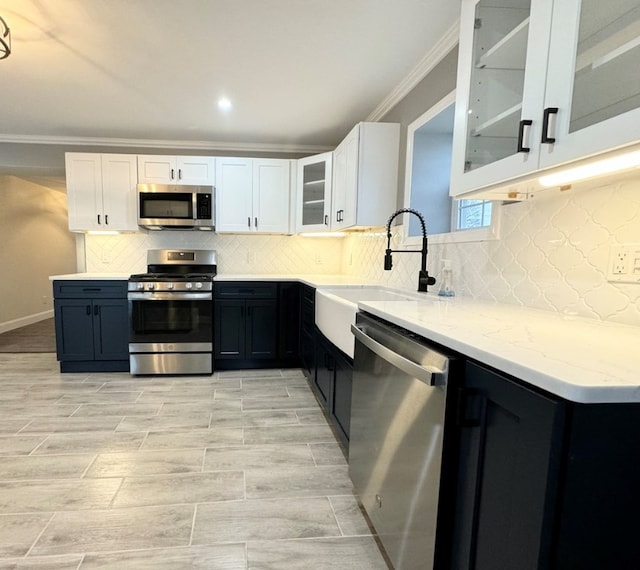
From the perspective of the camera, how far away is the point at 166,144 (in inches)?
159

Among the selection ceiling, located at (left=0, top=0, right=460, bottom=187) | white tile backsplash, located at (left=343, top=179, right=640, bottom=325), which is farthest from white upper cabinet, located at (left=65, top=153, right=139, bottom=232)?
white tile backsplash, located at (left=343, top=179, right=640, bottom=325)

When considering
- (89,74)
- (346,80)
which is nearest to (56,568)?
(89,74)

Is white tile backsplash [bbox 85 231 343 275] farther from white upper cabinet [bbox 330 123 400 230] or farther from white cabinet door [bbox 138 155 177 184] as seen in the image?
white upper cabinet [bbox 330 123 400 230]

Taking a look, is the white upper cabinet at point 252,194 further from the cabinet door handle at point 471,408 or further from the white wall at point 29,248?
the white wall at point 29,248

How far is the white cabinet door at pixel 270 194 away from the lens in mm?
3887

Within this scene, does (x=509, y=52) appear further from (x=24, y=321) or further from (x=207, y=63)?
(x=24, y=321)

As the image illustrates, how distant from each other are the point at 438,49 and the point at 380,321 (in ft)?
5.78

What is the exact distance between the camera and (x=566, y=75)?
1.00 metres

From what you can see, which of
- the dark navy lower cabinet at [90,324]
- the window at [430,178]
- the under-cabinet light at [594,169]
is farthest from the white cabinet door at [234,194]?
the under-cabinet light at [594,169]

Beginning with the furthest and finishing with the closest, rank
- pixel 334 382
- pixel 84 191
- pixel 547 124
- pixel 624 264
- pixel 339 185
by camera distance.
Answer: pixel 84 191, pixel 339 185, pixel 334 382, pixel 624 264, pixel 547 124

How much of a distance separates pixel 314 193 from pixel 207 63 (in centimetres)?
164

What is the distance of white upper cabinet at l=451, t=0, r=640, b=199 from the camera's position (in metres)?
0.91

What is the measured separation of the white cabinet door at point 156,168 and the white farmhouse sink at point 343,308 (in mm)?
2184

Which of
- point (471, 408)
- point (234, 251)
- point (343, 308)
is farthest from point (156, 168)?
point (471, 408)
